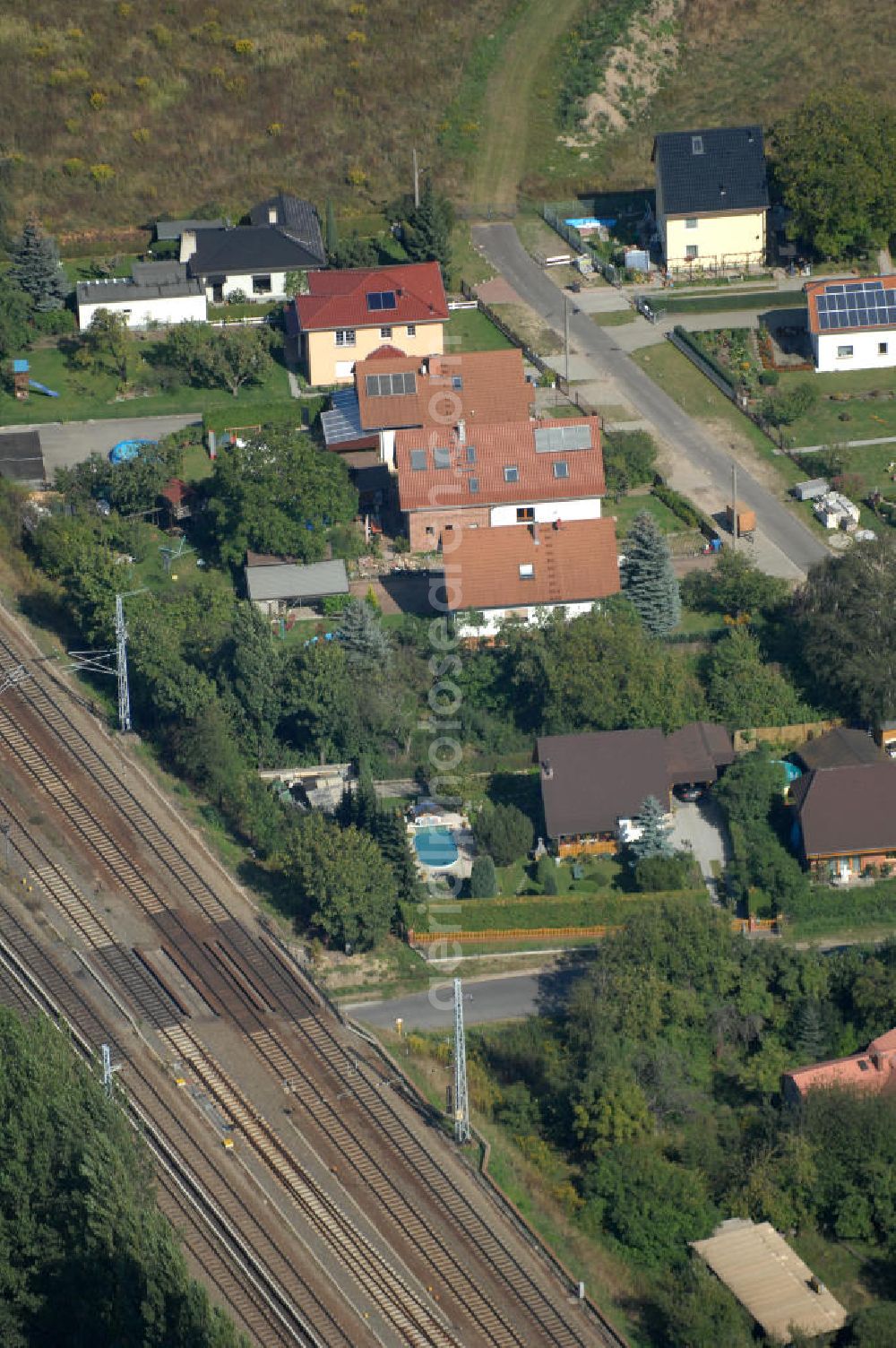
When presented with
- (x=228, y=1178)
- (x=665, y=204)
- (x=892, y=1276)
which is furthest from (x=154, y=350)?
(x=892, y=1276)

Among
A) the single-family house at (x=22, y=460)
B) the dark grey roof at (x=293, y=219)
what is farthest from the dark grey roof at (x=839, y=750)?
the dark grey roof at (x=293, y=219)

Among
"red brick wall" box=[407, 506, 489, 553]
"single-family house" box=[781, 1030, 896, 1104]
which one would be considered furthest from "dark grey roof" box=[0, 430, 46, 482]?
"single-family house" box=[781, 1030, 896, 1104]

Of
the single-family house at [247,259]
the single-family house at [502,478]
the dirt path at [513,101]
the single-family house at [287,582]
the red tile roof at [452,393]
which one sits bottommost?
the single-family house at [287,582]

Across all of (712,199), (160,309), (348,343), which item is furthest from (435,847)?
(712,199)

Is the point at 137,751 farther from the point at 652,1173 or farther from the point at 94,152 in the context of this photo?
the point at 94,152

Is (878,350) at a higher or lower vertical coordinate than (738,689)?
higher

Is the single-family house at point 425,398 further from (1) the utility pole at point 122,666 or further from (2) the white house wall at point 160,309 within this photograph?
(1) the utility pole at point 122,666
